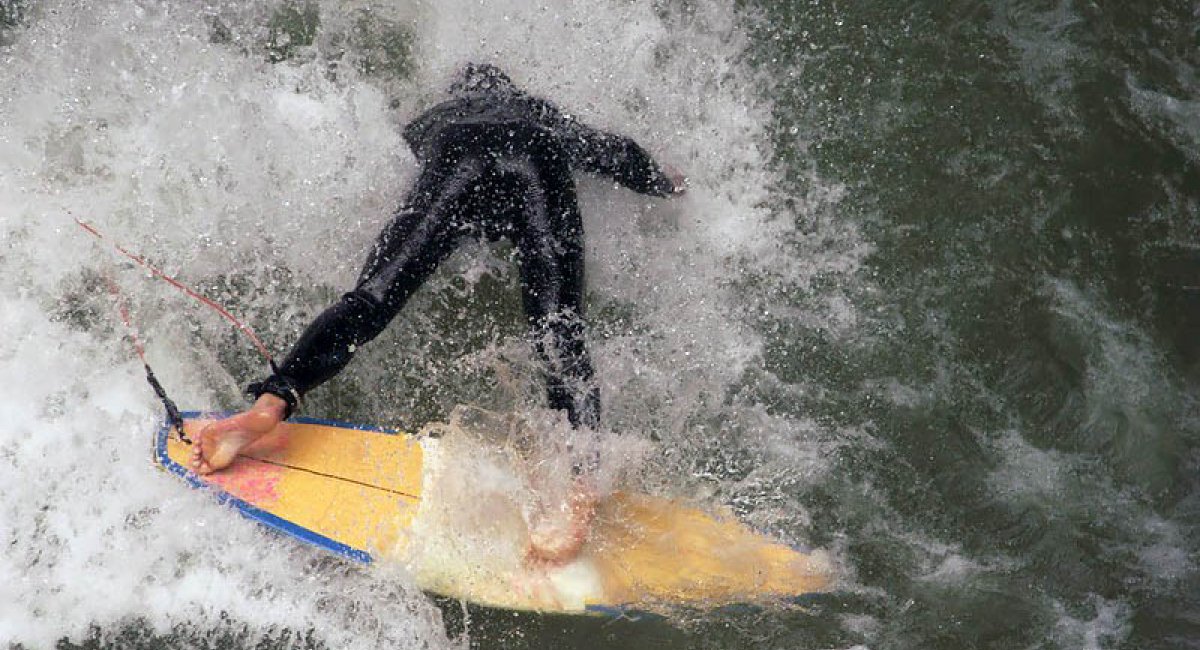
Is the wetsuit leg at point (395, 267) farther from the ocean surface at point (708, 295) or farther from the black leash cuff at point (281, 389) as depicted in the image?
the ocean surface at point (708, 295)

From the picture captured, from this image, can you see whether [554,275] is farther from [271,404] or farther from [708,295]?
[271,404]

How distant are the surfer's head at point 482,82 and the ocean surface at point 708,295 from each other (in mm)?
402

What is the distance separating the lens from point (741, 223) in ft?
12.8

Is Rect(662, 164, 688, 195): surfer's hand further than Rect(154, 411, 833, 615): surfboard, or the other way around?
Rect(662, 164, 688, 195): surfer's hand

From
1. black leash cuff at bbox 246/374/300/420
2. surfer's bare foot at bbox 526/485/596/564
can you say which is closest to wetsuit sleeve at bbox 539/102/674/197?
surfer's bare foot at bbox 526/485/596/564

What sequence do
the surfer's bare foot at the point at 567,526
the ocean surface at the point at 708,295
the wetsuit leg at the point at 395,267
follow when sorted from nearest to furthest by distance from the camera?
the wetsuit leg at the point at 395,267
the surfer's bare foot at the point at 567,526
the ocean surface at the point at 708,295

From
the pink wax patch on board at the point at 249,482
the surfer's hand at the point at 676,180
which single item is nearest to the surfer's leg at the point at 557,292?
the surfer's hand at the point at 676,180

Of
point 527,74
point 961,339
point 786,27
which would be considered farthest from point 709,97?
point 961,339

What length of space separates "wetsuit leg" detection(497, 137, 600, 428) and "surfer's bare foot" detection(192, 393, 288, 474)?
1.01 meters

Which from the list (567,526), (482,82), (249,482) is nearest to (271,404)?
(249,482)

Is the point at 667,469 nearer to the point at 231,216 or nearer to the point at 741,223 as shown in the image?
the point at 741,223

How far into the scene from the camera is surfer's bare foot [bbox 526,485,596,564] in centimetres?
347

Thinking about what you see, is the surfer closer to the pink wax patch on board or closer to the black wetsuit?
the black wetsuit

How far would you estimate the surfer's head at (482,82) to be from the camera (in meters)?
3.54
